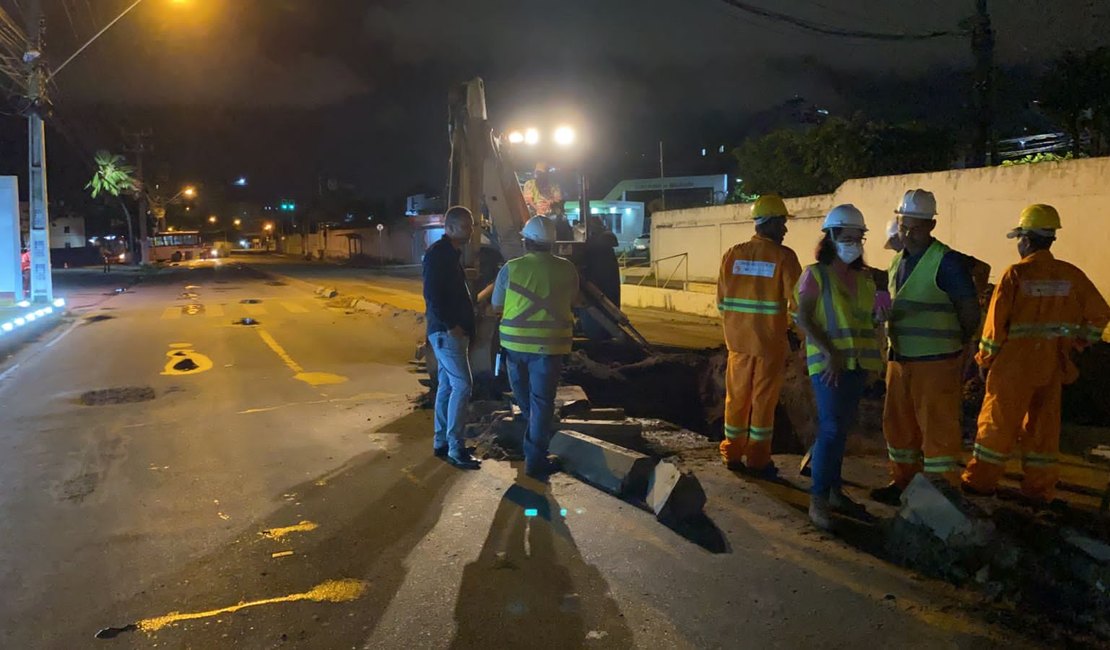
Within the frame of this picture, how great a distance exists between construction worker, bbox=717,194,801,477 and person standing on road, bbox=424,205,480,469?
195cm

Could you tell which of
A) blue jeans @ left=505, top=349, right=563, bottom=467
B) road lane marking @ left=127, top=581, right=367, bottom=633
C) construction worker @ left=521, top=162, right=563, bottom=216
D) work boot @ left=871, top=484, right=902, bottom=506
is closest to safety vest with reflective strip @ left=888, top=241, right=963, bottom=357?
work boot @ left=871, top=484, right=902, bottom=506

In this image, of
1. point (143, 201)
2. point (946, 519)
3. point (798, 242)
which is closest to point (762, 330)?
point (946, 519)

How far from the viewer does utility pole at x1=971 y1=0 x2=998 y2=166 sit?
16297 mm

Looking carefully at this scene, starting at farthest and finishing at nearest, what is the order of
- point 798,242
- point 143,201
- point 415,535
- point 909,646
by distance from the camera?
point 143,201, point 798,242, point 415,535, point 909,646

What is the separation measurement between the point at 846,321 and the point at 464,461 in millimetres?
3044

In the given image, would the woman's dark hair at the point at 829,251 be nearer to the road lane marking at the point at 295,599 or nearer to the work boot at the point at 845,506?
the work boot at the point at 845,506

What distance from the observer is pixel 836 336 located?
4.85 meters

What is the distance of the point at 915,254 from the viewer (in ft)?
16.5

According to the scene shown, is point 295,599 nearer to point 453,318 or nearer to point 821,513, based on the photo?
point 453,318

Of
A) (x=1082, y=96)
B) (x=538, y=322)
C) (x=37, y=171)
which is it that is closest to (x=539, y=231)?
(x=538, y=322)

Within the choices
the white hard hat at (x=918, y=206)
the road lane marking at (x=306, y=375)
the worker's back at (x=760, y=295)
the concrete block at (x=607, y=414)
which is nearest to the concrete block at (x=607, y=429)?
the concrete block at (x=607, y=414)

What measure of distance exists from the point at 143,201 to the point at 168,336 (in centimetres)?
3594

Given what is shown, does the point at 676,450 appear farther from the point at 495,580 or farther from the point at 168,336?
the point at 168,336

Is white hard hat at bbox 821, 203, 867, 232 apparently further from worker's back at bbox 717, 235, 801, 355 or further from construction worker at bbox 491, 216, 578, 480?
construction worker at bbox 491, 216, 578, 480
